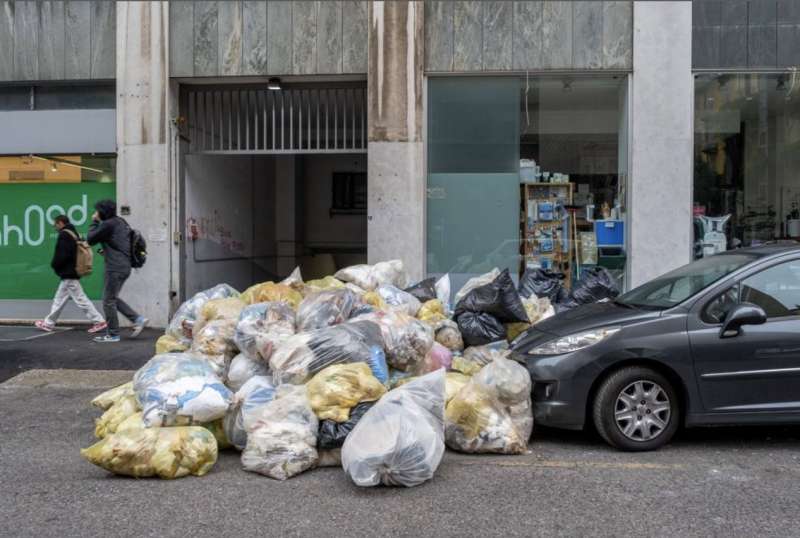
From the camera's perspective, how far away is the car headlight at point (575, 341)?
543cm

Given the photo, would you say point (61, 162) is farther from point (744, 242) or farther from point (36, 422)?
point (744, 242)

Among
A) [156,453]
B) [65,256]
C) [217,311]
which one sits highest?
[65,256]

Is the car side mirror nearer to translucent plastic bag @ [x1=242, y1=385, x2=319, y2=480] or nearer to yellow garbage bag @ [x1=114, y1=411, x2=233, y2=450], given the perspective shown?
translucent plastic bag @ [x1=242, y1=385, x2=319, y2=480]

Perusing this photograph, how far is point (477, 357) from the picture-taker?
661 centimetres

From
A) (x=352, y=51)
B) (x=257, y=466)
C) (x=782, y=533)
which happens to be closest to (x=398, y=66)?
(x=352, y=51)

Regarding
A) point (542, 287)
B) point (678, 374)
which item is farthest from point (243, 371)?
point (542, 287)

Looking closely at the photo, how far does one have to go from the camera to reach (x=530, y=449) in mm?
5504

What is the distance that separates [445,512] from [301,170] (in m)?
13.4

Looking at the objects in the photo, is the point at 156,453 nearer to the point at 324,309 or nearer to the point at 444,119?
the point at 324,309

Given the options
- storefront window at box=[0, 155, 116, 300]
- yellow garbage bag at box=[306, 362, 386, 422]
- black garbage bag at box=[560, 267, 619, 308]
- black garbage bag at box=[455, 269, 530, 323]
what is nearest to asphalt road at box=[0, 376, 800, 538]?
yellow garbage bag at box=[306, 362, 386, 422]

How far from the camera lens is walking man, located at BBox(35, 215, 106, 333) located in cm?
980

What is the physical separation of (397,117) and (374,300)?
4260 mm

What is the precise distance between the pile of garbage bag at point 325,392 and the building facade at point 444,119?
4.03m

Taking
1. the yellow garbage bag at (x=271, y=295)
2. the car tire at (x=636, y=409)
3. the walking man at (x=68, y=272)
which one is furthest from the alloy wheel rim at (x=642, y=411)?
the walking man at (x=68, y=272)
